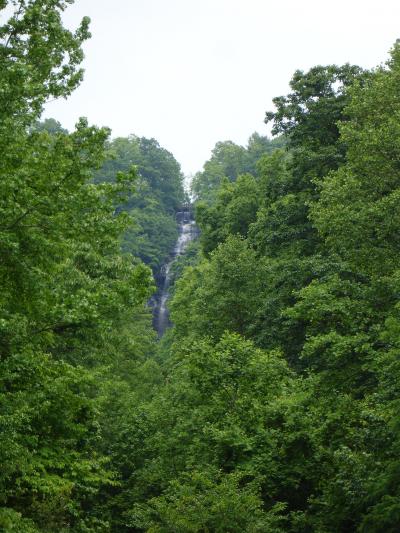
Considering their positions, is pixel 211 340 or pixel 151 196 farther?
pixel 151 196

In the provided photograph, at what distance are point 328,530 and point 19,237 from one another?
32.5ft

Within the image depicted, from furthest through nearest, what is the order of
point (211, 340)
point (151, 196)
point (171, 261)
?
point (151, 196)
point (171, 261)
point (211, 340)

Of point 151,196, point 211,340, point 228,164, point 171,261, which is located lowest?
point 211,340

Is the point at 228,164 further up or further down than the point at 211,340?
further up

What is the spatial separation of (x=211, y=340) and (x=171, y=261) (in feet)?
217

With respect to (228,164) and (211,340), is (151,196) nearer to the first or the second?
(228,164)

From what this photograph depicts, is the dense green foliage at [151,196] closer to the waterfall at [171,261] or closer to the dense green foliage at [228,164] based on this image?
the waterfall at [171,261]

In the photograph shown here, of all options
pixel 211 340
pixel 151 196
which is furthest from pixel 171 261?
pixel 211 340

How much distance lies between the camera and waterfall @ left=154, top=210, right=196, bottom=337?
78250 millimetres

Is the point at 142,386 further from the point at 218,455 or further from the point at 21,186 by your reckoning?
the point at 21,186

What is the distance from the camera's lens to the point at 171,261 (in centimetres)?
8862

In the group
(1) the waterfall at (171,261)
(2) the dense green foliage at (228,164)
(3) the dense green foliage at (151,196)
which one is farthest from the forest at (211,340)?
(2) the dense green foliage at (228,164)

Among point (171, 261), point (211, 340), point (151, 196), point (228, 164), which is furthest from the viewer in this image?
point (228, 164)

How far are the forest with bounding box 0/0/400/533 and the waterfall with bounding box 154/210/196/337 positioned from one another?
43.8 m
